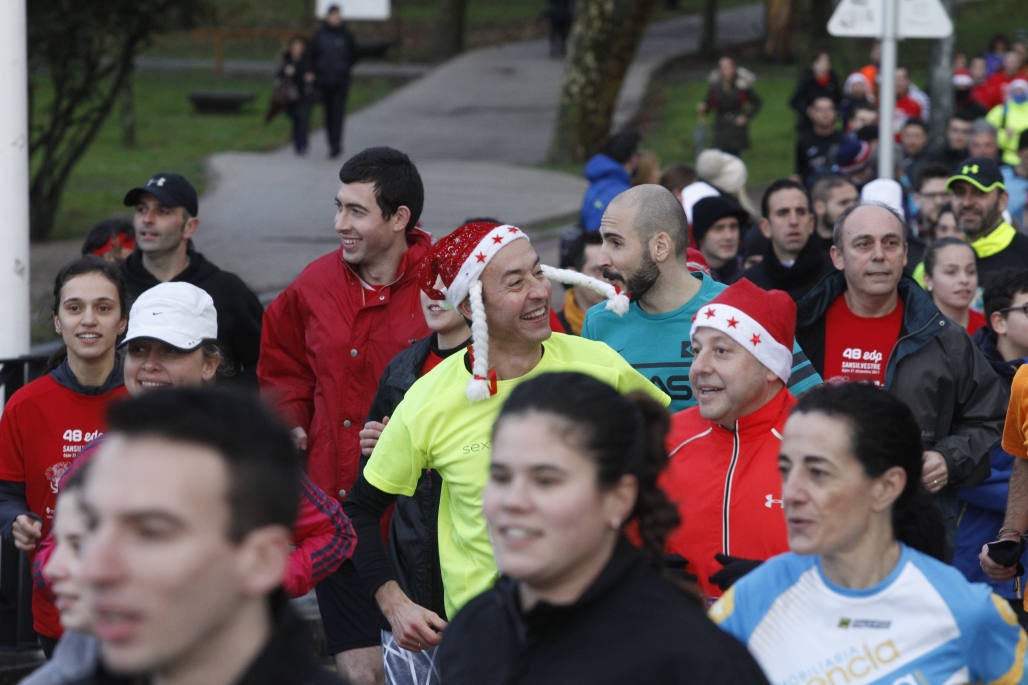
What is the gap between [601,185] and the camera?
13.1m

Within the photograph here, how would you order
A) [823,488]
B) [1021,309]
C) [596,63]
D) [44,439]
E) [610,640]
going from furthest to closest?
[596,63] < [1021,309] < [44,439] < [823,488] < [610,640]

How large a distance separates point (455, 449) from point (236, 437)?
7.86 feet

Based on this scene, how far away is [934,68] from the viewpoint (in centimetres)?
1973

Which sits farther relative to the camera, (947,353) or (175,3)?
(175,3)

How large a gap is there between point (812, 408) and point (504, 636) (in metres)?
1.12

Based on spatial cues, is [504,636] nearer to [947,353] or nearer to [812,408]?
[812,408]

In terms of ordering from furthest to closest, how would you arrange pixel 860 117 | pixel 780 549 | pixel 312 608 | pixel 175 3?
pixel 860 117
pixel 175 3
pixel 312 608
pixel 780 549

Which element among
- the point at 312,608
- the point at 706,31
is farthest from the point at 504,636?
the point at 706,31

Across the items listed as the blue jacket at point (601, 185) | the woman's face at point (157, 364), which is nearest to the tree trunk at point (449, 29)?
the blue jacket at point (601, 185)

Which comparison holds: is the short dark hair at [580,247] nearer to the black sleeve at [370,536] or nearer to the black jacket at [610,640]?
the black sleeve at [370,536]

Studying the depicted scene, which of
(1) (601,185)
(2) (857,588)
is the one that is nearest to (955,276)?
(2) (857,588)

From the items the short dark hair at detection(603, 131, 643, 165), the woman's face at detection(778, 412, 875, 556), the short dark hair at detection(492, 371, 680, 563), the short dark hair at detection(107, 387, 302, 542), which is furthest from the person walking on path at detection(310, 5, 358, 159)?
the short dark hair at detection(107, 387, 302, 542)

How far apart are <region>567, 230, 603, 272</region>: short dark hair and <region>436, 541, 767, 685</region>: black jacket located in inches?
258

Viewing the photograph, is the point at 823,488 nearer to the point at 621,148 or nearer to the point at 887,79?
the point at 887,79
